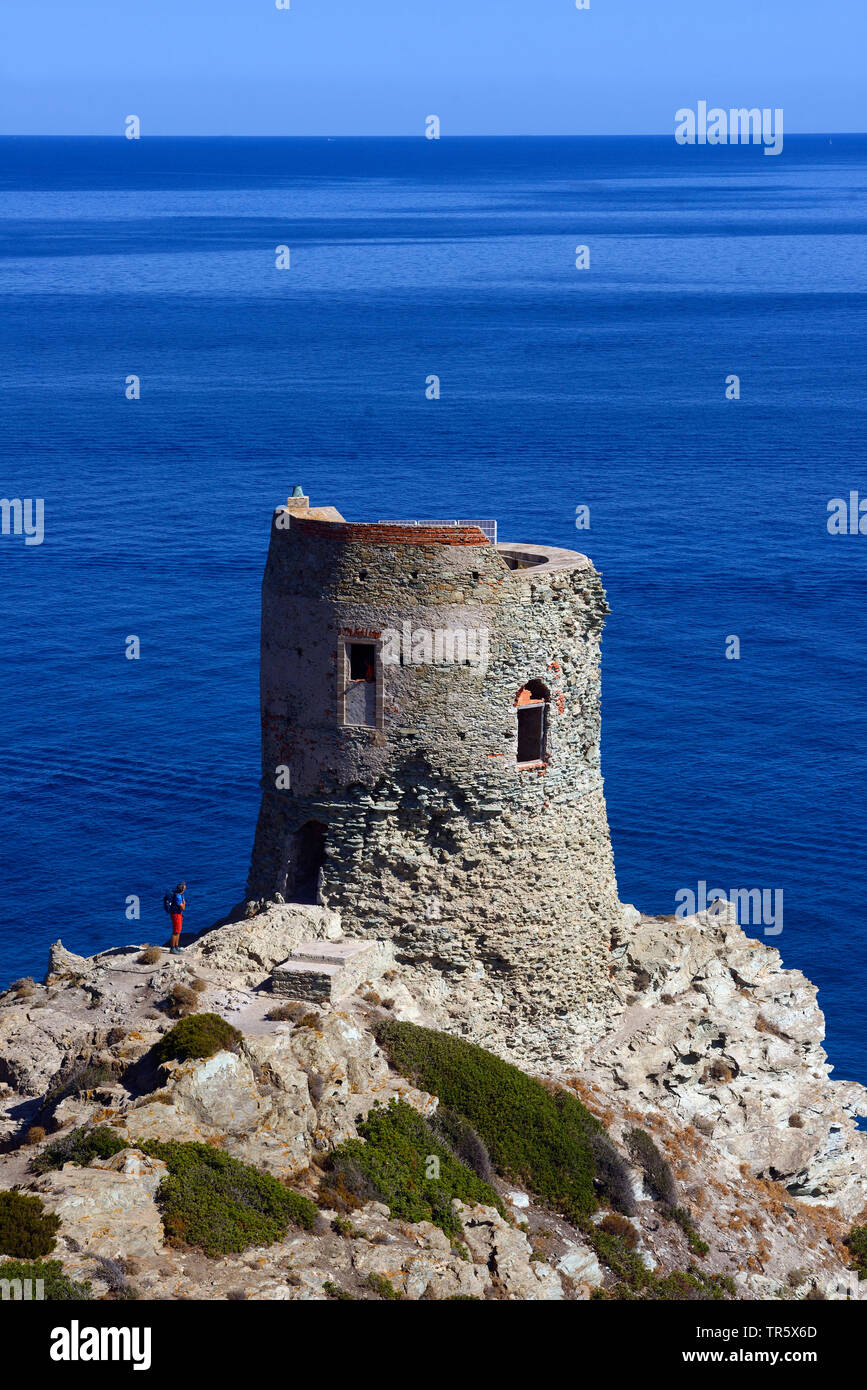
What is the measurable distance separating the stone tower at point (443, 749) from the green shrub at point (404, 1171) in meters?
5.07

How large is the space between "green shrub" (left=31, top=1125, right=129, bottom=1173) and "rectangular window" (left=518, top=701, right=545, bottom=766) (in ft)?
42.6

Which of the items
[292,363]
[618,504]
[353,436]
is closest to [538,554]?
[618,504]

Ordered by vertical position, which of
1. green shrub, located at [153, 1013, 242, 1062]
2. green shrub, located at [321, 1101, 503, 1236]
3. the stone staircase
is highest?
the stone staircase

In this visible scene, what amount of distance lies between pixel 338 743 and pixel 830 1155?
16690 millimetres

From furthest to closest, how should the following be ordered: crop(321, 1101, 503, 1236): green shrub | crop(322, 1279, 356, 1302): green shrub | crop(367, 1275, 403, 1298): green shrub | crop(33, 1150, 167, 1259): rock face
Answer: crop(321, 1101, 503, 1236): green shrub, crop(367, 1275, 403, 1298): green shrub, crop(322, 1279, 356, 1302): green shrub, crop(33, 1150, 167, 1259): rock face

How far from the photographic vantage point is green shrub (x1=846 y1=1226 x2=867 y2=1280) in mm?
42031

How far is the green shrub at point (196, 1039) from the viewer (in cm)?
3338

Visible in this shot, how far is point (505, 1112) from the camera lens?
37.9 m

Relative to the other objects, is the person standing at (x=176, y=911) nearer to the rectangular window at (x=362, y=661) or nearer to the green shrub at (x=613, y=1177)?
the rectangular window at (x=362, y=661)

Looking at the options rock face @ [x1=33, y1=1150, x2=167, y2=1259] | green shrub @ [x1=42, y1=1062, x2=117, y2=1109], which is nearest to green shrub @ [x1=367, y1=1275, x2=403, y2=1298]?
rock face @ [x1=33, y1=1150, x2=167, y2=1259]

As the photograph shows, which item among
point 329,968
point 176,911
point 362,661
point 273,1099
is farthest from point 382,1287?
point 176,911

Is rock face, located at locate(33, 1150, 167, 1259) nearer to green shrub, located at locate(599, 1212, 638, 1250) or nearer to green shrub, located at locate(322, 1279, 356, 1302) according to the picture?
green shrub, located at locate(322, 1279, 356, 1302)

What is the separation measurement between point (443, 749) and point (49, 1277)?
50.7 ft

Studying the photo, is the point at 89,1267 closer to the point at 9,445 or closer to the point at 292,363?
the point at 9,445
